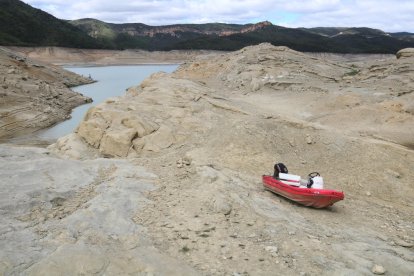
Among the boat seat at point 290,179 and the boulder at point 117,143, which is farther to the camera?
the boulder at point 117,143

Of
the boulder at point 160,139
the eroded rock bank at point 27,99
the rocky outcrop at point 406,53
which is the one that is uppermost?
the rocky outcrop at point 406,53

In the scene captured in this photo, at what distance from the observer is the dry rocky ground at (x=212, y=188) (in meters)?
6.32

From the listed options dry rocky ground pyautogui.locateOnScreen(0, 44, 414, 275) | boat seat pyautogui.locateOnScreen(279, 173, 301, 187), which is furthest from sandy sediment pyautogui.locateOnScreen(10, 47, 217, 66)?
boat seat pyautogui.locateOnScreen(279, 173, 301, 187)

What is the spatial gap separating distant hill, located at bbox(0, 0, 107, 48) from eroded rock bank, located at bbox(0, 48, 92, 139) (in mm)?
41580

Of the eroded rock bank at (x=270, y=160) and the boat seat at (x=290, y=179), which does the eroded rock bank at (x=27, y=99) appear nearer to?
the eroded rock bank at (x=270, y=160)

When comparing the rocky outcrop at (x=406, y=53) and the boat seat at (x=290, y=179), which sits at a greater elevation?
the rocky outcrop at (x=406, y=53)

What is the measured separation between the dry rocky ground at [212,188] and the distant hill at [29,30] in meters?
66.5

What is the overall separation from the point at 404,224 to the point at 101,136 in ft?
28.3

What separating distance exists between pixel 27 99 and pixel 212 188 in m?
23.2

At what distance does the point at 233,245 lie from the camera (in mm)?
6691

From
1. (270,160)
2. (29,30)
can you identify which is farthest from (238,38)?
(270,160)

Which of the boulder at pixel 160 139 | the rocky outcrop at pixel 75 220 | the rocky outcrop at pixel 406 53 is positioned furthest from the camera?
the rocky outcrop at pixel 406 53

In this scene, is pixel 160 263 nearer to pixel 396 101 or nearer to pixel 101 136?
pixel 101 136

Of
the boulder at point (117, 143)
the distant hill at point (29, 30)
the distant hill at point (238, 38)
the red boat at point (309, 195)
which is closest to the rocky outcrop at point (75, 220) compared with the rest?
the boulder at point (117, 143)
